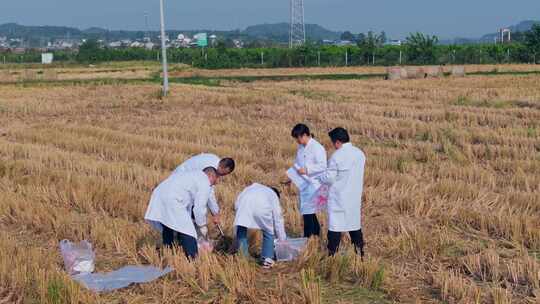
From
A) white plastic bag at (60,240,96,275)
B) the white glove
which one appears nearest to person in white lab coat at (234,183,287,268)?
the white glove

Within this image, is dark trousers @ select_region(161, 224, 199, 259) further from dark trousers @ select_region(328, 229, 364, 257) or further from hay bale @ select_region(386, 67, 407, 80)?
hay bale @ select_region(386, 67, 407, 80)

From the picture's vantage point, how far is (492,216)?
8.55 meters

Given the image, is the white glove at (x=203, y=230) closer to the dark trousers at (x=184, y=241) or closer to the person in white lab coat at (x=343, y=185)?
the dark trousers at (x=184, y=241)

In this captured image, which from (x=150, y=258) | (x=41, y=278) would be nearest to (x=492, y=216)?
(x=150, y=258)

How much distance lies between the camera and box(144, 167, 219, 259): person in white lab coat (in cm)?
694

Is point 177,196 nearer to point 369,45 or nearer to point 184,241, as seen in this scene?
point 184,241

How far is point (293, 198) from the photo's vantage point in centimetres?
1023

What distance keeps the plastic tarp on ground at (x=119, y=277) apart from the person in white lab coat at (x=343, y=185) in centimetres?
181

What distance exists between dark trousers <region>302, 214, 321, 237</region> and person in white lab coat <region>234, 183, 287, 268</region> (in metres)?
0.58

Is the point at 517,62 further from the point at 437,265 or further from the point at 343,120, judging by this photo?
the point at 437,265

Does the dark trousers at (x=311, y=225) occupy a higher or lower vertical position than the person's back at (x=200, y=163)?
lower

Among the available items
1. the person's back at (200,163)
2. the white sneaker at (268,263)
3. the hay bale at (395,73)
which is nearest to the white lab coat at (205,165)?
the person's back at (200,163)

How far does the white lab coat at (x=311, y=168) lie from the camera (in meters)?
7.70

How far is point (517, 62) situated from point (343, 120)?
43042 mm
